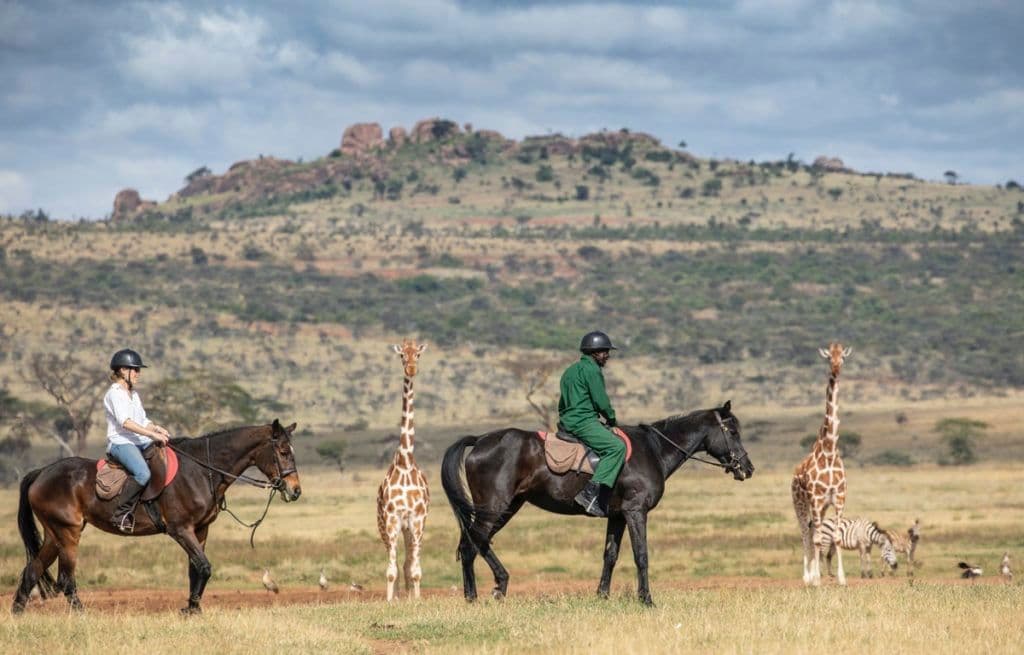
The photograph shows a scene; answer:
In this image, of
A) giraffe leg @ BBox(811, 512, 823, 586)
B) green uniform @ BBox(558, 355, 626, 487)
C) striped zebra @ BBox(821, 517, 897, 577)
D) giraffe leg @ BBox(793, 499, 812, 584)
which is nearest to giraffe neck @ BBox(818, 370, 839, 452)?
giraffe leg @ BBox(793, 499, 812, 584)

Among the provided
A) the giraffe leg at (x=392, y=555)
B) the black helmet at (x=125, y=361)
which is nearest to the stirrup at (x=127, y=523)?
the black helmet at (x=125, y=361)

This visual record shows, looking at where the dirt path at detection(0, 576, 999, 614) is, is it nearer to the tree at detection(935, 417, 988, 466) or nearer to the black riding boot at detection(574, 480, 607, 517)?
the black riding boot at detection(574, 480, 607, 517)

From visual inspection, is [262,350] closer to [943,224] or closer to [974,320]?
[974,320]

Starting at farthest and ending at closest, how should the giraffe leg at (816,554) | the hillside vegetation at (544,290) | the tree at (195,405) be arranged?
the hillside vegetation at (544,290) → the tree at (195,405) → the giraffe leg at (816,554)

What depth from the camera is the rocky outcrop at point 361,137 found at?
181312 millimetres

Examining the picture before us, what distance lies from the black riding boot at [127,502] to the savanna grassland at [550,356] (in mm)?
1040

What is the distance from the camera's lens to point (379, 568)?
23578mm

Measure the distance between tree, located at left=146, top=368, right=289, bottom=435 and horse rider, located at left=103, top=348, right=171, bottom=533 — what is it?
33.7 metres

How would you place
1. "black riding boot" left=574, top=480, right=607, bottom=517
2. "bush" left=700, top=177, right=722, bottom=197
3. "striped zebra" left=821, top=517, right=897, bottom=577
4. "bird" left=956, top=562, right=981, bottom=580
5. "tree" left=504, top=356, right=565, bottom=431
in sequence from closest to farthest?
1. "black riding boot" left=574, top=480, right=607, bottom=517
2. "bird" left=956, top=562, right=981, bottom=580
3. "striped zebra" left=821, top=517, right=897, bottom=577
4. "tree" left=504, top=356, right=565, bottom=431
5. "bush" left=700, top=177, right=722, bottom=197

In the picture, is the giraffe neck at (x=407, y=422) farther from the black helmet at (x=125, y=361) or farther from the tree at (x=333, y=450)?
the tree at (x=333, y=450)

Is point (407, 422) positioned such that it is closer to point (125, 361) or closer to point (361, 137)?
point (125, 361)

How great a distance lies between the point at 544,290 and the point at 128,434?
90.9 meters

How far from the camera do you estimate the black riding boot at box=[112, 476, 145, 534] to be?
44.5 ft

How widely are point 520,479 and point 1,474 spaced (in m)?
39.0
